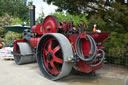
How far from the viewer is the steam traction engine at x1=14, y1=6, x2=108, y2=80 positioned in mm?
3414

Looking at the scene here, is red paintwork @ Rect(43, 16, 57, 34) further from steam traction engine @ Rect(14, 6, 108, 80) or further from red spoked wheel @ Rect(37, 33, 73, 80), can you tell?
red spoked wheel @ Rect(37, 33, 73, 80)

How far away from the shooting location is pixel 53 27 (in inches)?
170

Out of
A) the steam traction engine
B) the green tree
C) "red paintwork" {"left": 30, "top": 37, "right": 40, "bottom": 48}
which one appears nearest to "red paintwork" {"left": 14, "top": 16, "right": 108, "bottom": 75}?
the steam traction engine

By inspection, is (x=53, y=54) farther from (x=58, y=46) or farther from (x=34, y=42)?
(x=34, y=42)

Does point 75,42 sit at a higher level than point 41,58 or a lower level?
higher

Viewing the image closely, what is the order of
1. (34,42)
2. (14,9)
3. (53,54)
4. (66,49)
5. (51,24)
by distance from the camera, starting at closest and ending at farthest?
(66,49), (53,54), (51,24), (34,42), (14,9)

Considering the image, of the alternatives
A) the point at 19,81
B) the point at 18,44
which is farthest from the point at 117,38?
A: the point at 18,44

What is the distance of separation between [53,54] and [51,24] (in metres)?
0.99

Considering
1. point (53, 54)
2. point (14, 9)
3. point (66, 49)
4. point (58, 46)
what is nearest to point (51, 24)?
point (58, 46)

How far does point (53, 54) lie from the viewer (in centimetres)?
391

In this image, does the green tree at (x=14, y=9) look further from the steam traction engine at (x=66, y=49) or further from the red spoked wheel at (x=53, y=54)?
the red spoked wheel at (x=53, y=54)

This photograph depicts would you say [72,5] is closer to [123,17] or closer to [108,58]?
[123,17]

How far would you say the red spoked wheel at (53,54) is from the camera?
3475mm

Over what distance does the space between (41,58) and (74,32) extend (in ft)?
4.09
